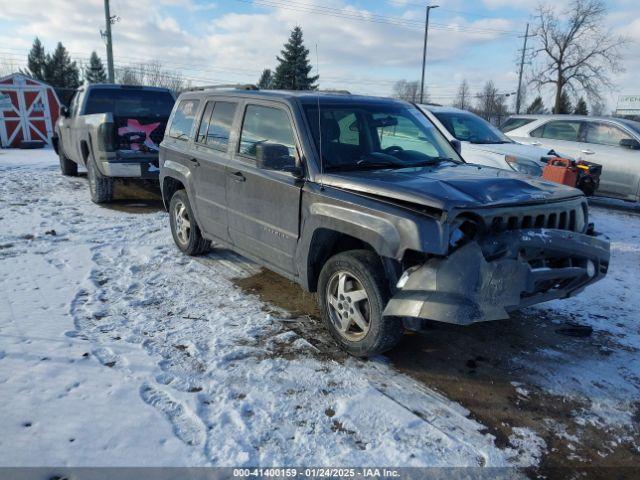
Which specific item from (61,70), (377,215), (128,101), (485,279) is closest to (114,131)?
(128,101)

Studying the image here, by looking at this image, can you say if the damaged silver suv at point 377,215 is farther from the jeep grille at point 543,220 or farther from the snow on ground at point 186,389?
the snow on ground at point 186,389

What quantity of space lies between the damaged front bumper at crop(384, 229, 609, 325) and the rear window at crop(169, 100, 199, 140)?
11.3 ft

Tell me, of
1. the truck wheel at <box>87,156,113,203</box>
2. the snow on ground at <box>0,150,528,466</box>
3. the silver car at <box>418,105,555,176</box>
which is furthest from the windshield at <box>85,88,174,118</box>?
the snow on ground at <box>0,150,528,466</box>

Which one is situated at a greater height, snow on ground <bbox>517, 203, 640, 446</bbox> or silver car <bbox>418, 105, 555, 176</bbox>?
Answer: silver car <bbox>418, 105, 555, 176</bbox>

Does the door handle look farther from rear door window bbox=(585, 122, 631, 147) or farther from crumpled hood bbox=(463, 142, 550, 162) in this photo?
rear door window bbox=(585, 122, 631, 147)

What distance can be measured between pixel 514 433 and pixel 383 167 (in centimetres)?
216

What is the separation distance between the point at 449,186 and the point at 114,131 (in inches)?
257

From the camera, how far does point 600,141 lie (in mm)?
10352

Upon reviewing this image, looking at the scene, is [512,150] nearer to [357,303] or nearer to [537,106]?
[357,303]

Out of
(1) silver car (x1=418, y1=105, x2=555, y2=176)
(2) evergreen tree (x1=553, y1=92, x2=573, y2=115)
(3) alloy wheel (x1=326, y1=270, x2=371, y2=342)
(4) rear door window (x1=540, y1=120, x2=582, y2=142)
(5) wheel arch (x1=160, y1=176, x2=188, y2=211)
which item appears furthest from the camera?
(2) evergreen tree (x1=553, y1=92, x2=573, y2=115)

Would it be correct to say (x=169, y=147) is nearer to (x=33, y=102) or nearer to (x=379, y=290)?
(x=379, y=290)

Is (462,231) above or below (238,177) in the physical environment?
below

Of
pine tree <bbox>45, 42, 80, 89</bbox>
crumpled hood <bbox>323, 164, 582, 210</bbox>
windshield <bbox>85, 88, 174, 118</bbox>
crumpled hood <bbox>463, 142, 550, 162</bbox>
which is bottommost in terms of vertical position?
crumpled hood <bbox>323, 164, 582, 210</bbox>

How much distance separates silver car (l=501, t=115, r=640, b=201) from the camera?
9.72 m
